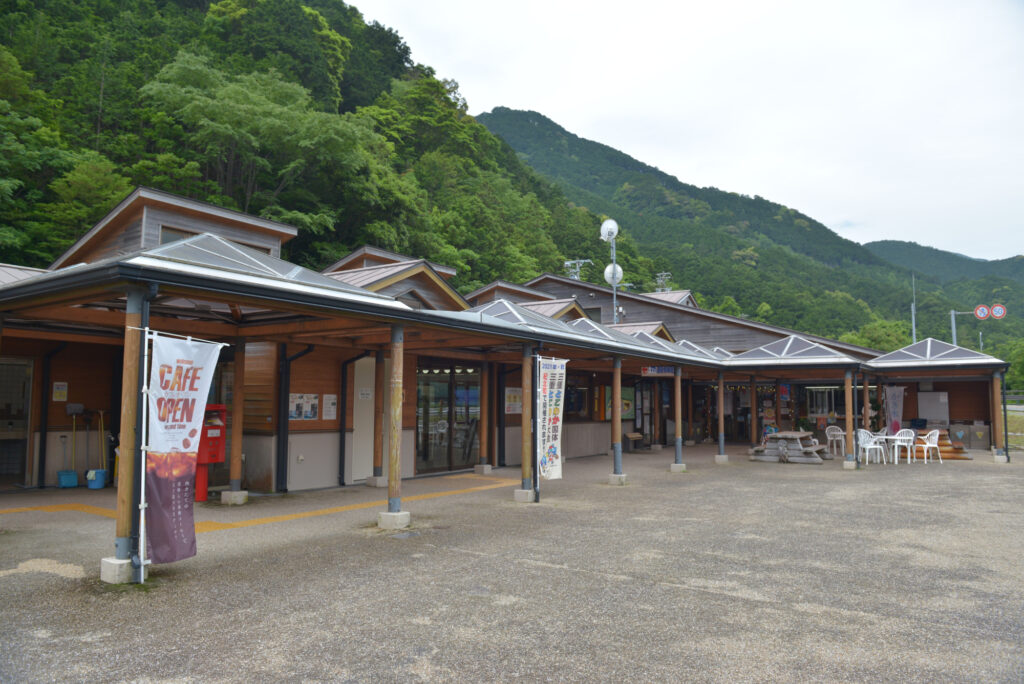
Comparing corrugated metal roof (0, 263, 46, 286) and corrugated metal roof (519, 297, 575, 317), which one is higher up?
corrugated metal roof (519, 297, 575, 317)

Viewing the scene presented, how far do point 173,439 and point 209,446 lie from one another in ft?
15.5

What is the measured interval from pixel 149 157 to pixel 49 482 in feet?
61.6

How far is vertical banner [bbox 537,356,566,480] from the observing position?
35.7 ft

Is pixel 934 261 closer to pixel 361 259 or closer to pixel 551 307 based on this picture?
pixel 551 307

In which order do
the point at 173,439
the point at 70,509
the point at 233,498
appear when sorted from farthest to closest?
the point at 233,498 → the point at 70,509 → the point at 173,439

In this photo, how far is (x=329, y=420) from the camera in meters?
12.0

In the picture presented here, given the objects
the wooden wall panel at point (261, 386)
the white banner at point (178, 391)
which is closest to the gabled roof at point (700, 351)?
the wooden wall panel at point (261, 386)

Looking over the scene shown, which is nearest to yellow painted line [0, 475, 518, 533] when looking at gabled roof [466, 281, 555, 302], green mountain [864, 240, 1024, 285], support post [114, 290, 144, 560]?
support post [114, 290, 144, 560]

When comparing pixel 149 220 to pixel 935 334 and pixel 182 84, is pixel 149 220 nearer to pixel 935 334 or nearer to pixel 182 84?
pixel 182 84

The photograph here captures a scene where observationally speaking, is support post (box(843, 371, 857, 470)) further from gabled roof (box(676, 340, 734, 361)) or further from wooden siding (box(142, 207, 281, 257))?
wooden siding (box(142, 207, 281, 257))

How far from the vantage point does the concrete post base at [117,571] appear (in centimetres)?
579

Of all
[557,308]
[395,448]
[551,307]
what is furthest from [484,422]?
[551,307]

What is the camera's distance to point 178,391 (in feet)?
19.5

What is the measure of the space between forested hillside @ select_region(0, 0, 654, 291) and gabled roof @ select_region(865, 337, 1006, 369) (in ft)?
64.0
